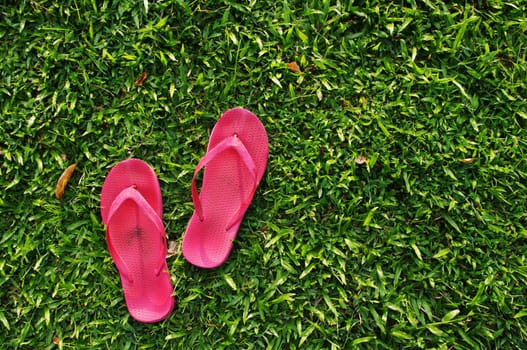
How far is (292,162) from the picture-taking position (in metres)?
2.38

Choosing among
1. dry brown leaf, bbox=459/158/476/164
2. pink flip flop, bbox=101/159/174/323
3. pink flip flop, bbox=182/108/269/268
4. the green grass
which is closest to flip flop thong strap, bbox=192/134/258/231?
pink flip flop, bbox=182/108/269/268

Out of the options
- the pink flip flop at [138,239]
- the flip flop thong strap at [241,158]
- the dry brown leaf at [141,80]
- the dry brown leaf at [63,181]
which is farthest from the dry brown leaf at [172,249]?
the dry brown leaf at [141,80]

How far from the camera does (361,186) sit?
2352mm

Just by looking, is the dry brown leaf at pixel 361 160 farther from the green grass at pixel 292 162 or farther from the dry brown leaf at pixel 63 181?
the dry brown leaf at pixel 63 181

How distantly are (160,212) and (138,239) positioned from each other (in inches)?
7.8

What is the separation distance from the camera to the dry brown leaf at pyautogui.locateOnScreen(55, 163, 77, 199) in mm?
2434

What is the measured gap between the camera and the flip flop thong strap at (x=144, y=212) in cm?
226

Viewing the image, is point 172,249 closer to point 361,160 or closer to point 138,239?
point 138,239

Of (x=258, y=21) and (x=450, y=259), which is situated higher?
(x=258, y=21)

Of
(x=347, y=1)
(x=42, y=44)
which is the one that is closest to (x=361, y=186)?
(x=347, y=1)

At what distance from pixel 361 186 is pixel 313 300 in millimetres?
613

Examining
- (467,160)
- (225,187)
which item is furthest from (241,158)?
(467,160)

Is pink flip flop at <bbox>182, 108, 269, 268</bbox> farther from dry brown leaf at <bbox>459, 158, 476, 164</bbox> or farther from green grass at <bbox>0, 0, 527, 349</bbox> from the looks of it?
dry brown leaf at <bbox>459, 158, 476, 164</bbox>

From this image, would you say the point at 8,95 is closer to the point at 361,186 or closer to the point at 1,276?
the point at 1,276
